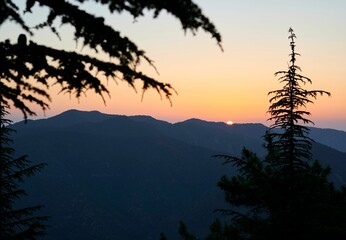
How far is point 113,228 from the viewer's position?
15038 centimetres

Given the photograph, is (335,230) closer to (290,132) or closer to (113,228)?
(290,132)

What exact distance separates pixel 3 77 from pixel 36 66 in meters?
0.34

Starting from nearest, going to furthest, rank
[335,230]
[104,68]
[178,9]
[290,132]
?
[178,9]
[104,68]
[335,230]
[290,132]

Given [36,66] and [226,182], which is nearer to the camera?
[36,66]

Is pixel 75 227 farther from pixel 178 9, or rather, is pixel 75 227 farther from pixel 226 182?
pixel 178 9

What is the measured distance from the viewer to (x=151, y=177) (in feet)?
650

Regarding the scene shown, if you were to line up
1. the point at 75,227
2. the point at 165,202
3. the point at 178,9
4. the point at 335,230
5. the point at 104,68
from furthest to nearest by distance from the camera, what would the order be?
1. the point at 165,202
2. the point at 75,227
3. the point at 335,230
4. the point at 104,68
5. the point at 178,9

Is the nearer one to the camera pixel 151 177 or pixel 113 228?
pixel 113 228

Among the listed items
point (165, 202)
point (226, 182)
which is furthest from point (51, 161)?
point (226, 182)

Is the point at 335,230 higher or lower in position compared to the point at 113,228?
higher

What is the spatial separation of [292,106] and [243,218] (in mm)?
3488

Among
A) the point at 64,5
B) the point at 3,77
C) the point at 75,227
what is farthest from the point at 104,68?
the point at 75,227

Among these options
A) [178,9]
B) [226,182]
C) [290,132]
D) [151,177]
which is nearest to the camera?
[178,9]

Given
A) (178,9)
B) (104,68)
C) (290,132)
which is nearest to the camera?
(178,9)
